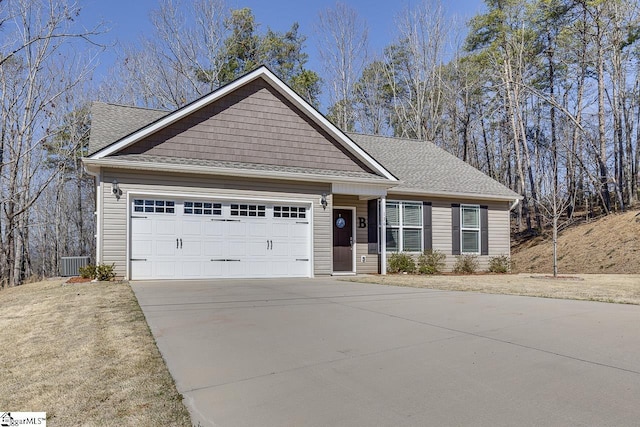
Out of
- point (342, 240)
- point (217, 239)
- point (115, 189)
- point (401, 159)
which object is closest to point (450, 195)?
point (401, 159)

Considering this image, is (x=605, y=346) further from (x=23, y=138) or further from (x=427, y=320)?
(x=23, y=138)

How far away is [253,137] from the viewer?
501 inches

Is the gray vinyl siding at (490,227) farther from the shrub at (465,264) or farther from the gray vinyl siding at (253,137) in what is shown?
the gray vinyl siding at (253,137)

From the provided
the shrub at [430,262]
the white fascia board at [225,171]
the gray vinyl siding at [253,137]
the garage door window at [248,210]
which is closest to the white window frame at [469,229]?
the shrub at [430,262]

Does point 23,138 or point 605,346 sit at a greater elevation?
point 23,138

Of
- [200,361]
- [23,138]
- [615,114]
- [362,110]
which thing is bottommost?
[200,361]

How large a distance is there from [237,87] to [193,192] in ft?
10.9

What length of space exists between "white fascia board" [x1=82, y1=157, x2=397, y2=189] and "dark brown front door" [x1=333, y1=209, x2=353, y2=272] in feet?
4.98

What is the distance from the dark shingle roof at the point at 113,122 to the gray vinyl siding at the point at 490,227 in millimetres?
8334

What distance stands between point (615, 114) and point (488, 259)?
13.8 m

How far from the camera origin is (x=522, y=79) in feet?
85.1

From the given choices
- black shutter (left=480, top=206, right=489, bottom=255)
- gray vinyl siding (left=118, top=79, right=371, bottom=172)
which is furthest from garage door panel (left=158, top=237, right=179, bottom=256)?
black shutter (left=480, top=206, right=489, bottom=255)

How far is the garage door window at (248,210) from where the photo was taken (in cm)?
1227

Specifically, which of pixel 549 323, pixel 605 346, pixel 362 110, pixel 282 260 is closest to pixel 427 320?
pixel 549 323
